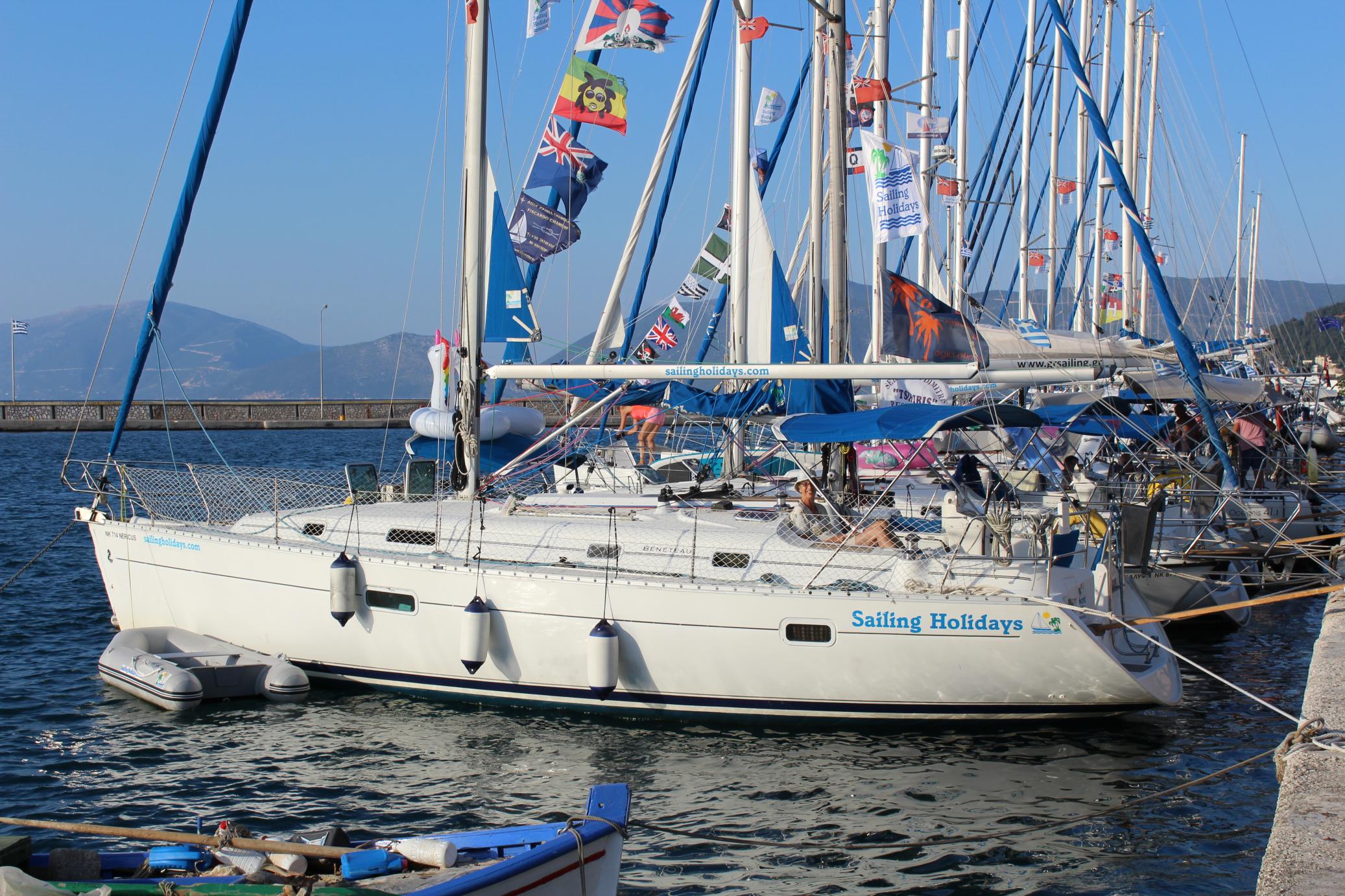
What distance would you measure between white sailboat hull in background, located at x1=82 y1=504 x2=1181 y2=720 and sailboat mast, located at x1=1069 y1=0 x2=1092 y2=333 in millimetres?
24602

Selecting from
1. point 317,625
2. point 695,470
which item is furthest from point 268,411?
point 317,625

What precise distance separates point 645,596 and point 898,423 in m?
3.15

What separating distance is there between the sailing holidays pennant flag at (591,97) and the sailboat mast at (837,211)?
390 cm

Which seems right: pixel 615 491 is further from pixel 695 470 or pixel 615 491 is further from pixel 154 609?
pixel 154 609

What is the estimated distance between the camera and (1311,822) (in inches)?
226

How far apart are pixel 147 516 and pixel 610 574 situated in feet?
23.8

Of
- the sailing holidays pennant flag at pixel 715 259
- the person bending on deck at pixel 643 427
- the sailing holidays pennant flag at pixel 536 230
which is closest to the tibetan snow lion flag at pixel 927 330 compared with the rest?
the sailing holidays pennant flag at pixel 536 230

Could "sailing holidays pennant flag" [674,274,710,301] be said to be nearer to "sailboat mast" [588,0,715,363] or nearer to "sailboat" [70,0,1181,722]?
"sailboat mast" [588,0,715,363]

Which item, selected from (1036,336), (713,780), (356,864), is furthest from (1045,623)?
(1036,336)

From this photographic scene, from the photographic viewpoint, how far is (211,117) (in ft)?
45.5

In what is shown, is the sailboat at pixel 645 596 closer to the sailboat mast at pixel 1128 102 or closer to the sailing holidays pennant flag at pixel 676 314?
the sailing holidays pennant flag at pixel 676 314

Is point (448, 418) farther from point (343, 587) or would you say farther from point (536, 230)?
point (343, 587)

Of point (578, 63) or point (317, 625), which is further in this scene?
point (578, 63)

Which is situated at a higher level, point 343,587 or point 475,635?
point 343,587
